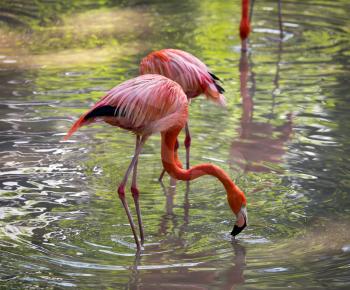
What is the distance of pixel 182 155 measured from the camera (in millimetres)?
6258

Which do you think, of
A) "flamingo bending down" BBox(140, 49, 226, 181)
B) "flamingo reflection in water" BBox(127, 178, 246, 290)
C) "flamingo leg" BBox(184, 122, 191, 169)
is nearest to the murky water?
"flamingo reflection in water" BBox(127, 178, 246, 290)

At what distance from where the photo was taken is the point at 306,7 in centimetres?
1130

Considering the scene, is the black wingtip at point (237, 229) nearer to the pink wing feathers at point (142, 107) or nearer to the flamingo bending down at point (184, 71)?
the pink wing feathers at point (142, 107)

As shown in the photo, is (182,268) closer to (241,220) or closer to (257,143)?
(241,220)

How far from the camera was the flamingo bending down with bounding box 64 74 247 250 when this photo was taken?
4613mm

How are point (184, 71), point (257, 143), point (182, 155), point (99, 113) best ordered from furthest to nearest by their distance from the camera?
1. point (257, 143)
2. point (182, 155)
3. point (184, 71)
4. point (99, 113)

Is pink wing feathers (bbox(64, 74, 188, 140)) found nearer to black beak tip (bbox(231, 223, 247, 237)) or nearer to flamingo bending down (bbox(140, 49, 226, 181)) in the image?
black beak tip (bbox(231, 223, 247, 237))

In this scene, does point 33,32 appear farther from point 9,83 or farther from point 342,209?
point 342,209

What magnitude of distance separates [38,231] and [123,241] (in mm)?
502

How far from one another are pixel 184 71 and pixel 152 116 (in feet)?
3.19

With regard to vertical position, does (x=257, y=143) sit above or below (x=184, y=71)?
below

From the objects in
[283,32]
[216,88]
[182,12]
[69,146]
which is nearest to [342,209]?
[216,88]

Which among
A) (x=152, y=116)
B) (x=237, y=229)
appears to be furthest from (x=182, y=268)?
(x=152, y=116)

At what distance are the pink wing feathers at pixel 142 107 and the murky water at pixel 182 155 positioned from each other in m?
0.67
